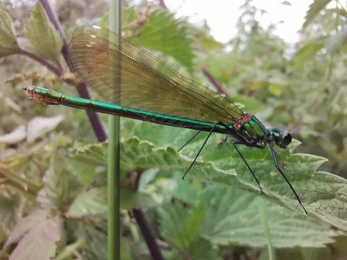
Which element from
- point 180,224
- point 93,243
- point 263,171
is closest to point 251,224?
point 180,224

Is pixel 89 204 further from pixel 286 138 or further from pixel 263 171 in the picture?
pixel 286 138

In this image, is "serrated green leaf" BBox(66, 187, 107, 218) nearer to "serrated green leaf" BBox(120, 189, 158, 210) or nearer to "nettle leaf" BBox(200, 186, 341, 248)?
"serrated green leaf" BBox(120, 189, 158, 210)

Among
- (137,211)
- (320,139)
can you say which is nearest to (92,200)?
(137,211)

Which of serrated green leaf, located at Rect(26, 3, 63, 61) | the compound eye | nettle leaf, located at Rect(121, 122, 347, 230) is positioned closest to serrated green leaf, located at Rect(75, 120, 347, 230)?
nettle leaf, located at Rect(121, 122, 347, 230)

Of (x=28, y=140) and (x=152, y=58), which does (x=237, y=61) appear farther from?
(x=28, y=140)

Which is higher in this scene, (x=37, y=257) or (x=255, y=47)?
(x=255, y=47)

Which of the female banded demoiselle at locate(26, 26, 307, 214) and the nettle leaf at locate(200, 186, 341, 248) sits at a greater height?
the female banded demoiselle at locate(26, 26, 307, 214)
